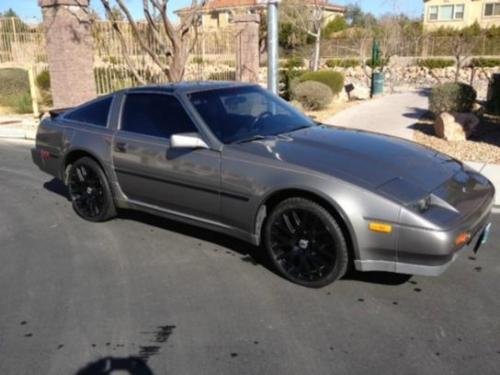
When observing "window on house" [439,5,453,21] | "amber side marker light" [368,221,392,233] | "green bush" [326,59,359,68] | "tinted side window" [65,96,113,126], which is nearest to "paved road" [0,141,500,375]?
"amber side marker light" [368,221,392,233]

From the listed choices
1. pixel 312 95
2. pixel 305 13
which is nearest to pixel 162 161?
pixel 312 95

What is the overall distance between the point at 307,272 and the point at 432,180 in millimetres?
1210

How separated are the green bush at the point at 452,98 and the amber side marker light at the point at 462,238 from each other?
27.9 feet

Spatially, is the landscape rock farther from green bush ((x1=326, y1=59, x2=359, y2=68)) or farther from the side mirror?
green bush ((x1=326, y1=59, x2=359, y2=68))

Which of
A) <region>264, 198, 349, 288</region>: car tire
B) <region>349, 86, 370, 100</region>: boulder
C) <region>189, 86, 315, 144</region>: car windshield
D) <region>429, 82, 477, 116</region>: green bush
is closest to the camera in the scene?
<region>264, 198, 349, 288</region>: car tire

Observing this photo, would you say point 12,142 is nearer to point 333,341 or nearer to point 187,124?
point 187,124

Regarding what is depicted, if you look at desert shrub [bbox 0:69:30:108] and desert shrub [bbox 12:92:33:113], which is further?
desert shrub [bbox 0:69:30:108]

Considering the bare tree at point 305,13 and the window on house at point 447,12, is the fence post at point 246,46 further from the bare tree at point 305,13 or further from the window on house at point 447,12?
the window on house at point 447,12

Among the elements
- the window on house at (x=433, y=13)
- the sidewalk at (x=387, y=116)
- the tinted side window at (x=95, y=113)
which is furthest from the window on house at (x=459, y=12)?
the tinted side window at (x=95, y=113)

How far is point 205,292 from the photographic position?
406 centimetres

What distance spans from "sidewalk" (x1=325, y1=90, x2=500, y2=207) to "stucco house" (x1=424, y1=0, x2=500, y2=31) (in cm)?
2975

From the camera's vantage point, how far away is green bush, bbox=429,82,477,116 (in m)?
11.3

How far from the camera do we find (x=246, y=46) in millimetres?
17578

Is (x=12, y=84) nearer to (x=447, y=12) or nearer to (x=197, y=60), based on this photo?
(x=197, y=60)
